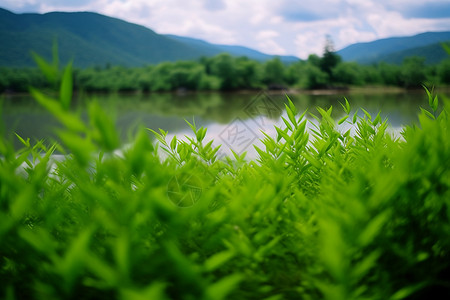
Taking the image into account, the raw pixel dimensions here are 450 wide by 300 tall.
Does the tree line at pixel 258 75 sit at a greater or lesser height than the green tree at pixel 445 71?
greater

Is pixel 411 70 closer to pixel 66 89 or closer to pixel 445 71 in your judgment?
pixel 445 71

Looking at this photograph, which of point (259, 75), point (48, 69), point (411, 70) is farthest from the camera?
point (259, 75)

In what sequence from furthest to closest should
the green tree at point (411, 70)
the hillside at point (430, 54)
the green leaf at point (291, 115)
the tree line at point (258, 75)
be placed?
the tree line at point (258, 75) → the green tree at point (411, 70) → the hillside at point (430, 54) → the green leaf at point (291, 115)

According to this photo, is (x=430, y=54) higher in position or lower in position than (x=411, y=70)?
higher

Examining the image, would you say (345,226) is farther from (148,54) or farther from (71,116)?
(148,54)

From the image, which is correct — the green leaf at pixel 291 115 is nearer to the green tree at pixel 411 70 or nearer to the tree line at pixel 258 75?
the tree line at pixel 258 75

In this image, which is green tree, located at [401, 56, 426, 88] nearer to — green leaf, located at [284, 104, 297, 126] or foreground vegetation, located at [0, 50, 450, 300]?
green leaf, located at [284, 104, 297, 126]

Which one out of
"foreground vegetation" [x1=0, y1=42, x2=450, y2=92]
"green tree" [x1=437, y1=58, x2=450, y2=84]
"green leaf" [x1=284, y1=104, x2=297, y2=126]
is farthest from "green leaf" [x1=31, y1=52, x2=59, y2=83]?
"foreground vegetation" [x1=0, y1=42, x2=450, y2=92]

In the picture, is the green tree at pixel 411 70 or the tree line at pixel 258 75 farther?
the tree line at pixel 258 75

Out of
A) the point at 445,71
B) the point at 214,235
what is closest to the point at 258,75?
the point at 445,71

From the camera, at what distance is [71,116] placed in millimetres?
385

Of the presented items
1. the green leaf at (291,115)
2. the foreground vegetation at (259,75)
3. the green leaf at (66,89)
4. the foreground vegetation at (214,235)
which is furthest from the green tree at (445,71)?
the green leaf at (66,89)

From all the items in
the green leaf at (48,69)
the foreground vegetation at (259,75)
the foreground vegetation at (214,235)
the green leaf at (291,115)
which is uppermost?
the foreground vegetation at (259,75)

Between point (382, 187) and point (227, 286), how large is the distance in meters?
0.26
